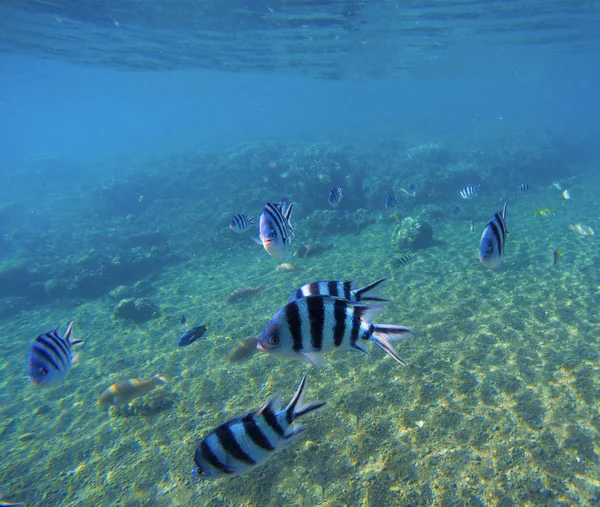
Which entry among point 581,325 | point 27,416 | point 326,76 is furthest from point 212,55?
point 581,325

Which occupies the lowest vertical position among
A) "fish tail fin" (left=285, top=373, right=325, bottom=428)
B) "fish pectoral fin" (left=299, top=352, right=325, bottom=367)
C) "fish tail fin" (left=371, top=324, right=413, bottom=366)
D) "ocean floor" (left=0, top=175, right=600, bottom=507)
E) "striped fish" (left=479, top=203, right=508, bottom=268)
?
"ocean floor" (left=0, top=175, right=600, bottom=507)

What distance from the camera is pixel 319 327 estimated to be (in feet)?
7.02

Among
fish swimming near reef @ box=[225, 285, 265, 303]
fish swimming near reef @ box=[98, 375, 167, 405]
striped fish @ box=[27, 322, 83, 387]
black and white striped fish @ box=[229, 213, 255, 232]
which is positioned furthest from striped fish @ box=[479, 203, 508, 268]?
fish swimming near reef @ box=[225, 285, 265, 303]

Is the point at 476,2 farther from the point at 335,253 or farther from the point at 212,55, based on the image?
the point at 212,55

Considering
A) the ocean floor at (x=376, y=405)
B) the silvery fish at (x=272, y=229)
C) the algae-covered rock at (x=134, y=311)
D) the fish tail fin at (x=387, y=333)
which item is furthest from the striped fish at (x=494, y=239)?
the algae-covered rock at (x=134, y=311)

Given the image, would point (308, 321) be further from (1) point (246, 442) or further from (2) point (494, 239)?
(2) point (494, 239)

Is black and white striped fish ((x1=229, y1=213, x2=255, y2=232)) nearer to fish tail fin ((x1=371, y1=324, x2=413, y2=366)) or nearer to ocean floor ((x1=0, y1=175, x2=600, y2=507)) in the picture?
ocean floor ((x1=0, y1=175, x2=600, y2=507))

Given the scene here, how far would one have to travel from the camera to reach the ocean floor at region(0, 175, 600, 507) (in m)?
4.05

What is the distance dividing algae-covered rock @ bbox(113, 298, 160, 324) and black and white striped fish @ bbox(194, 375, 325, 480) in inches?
366

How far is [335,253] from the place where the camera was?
1295 cm

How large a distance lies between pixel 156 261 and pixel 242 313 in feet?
29.0

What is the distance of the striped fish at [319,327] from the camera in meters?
2.11

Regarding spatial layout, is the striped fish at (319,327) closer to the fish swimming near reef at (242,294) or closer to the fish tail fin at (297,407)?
the fish tail fin at (297,407)

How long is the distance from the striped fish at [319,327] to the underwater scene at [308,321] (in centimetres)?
2
